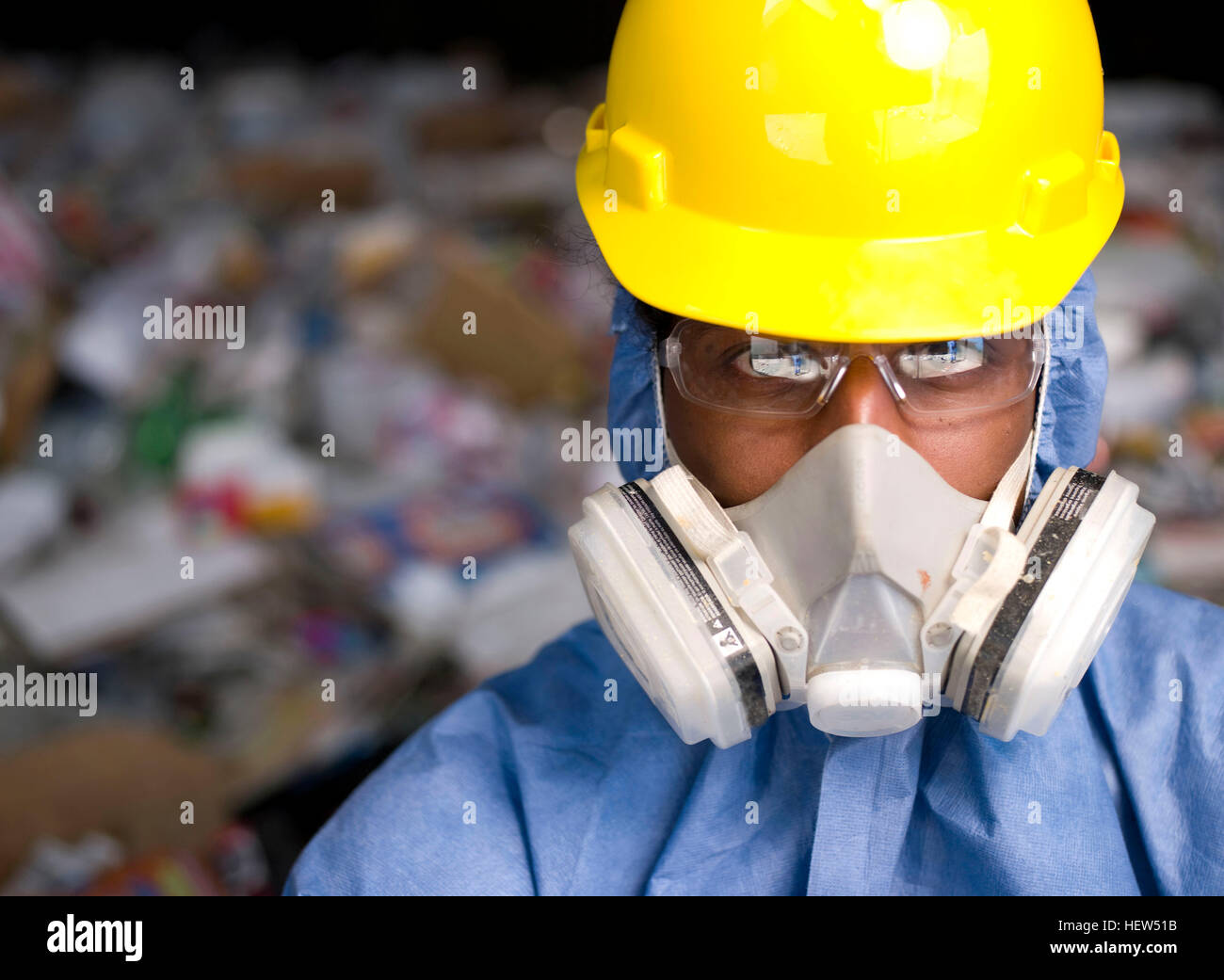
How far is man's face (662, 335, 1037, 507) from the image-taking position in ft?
3.89

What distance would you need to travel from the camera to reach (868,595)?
45.4 inches

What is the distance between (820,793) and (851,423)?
40 centimetres

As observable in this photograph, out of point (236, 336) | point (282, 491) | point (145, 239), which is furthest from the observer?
point (145, 239)

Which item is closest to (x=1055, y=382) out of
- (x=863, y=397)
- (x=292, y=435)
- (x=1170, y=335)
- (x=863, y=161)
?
(x=863, y=397)

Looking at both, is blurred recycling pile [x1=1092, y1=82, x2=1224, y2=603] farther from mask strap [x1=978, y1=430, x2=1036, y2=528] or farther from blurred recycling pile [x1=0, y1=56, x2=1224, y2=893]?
mask strap [x1=978, y1=430, x2=1036, y2=528]

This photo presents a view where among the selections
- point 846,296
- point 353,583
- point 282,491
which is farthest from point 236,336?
point 846,296

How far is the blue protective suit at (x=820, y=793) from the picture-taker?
1213mm

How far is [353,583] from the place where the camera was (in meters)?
3.00

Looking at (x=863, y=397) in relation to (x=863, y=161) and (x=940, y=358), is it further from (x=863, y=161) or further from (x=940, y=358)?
(x=863, y=161)

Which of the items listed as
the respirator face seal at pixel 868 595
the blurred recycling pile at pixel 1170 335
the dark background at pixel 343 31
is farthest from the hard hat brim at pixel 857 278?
the dark background at pixel 343 31
